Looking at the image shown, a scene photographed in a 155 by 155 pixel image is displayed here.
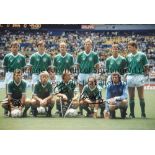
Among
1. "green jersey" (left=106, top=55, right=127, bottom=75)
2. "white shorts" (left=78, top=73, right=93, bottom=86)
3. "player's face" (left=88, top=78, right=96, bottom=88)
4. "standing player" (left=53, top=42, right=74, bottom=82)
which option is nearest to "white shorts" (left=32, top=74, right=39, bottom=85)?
"standing player" (left=53, top=42, right=74, bottom=82)

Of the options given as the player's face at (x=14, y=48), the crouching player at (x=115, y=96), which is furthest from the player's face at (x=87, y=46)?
the player's face at (x=14, y=48)

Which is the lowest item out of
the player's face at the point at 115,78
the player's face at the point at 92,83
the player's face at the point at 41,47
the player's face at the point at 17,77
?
the player's face at the point at 92,83

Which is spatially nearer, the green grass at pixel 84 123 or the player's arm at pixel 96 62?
the green grass at pixel 84 123

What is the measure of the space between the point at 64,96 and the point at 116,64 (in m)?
0.80

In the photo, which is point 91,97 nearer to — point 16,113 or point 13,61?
point 16,113

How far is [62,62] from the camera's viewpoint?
237 inches

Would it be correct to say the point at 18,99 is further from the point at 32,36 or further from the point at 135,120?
the point at 135,120

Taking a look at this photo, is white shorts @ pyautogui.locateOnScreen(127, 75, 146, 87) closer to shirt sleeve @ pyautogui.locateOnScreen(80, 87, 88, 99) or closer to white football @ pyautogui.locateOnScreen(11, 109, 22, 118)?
shirt sleeve @ pyautogui.locateOnScreen(80, 87, 88, 99)

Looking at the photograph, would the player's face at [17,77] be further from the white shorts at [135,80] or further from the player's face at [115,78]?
the white shorts at [135,80]

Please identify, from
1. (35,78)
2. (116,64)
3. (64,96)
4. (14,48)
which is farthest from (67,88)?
(14,48)

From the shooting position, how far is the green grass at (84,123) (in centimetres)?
589
